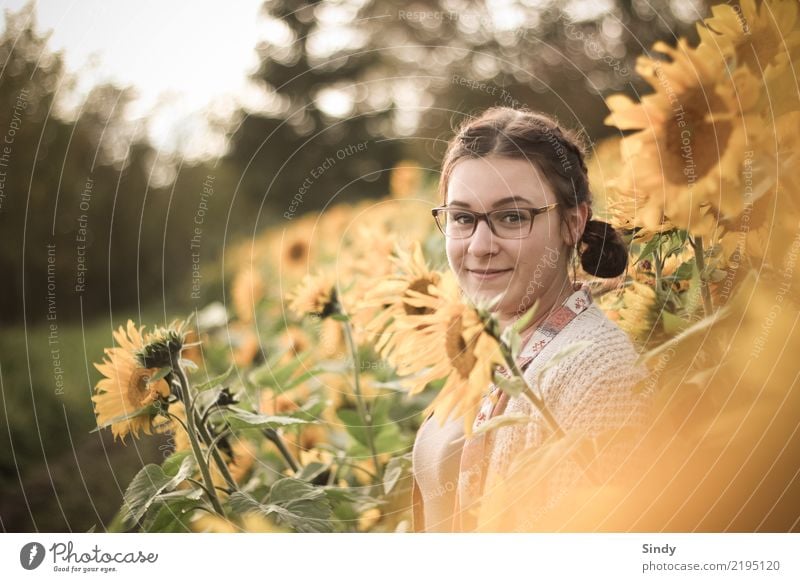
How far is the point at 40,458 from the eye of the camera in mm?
830

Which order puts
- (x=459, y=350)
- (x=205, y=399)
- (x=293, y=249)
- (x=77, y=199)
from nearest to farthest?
(x=459, y=350) < (x=205, y=399) < (x=77, y=199) < (x=293, y=249)

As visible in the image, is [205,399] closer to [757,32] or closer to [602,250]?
[602,250]

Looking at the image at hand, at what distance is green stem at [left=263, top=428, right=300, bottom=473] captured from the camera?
30.2 inches

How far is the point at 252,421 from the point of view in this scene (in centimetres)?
69

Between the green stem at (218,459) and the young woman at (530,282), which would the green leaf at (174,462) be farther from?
the young woman at (530,282)

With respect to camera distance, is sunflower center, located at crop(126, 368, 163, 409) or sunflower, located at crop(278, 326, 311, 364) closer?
sunflower center, located at crop(126, 368, 163, 409)

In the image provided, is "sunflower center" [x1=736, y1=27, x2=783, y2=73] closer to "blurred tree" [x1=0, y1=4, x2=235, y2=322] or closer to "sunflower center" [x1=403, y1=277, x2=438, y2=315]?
"sunflower center" [x1=403, y1=277, x2=438, y2=315]

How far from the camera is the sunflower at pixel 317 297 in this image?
2.65 feet

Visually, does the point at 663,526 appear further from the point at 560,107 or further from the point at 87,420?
the point at 87,420

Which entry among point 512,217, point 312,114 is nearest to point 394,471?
point 512,217
